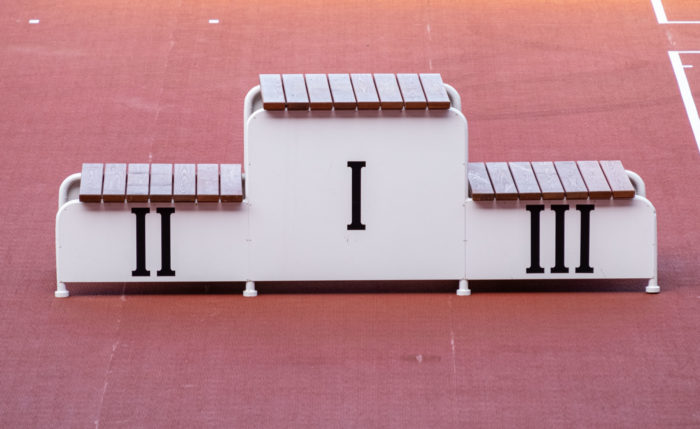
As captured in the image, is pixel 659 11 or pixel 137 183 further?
pixel 659 11

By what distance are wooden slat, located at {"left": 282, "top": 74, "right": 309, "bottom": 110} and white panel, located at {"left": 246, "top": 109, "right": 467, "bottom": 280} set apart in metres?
0.08

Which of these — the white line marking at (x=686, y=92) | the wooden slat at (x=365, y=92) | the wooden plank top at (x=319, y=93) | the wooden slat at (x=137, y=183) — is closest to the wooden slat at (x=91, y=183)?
the wooden slat at (x=137, y=183)

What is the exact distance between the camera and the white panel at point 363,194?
860cm

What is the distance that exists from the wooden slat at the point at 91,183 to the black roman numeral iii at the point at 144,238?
227mm

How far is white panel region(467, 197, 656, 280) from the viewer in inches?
343

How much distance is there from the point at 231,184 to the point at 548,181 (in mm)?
1856

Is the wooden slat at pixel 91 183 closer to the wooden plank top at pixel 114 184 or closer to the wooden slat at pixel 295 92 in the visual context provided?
the wooden plank top at pixel 114 184

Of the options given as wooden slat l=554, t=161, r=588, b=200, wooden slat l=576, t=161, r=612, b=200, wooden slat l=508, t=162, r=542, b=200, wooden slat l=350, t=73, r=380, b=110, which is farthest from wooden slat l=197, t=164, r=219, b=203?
wooden slat l=576, t=161, r=612, b=200

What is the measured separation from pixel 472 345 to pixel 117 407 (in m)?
1.96

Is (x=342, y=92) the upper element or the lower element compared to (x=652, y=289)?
upper

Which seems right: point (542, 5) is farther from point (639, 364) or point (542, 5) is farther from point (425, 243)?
point (639, 364)

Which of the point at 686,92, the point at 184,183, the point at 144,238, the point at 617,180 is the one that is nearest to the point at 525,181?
the point at 617,180

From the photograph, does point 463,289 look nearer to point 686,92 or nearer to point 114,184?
point 114,184

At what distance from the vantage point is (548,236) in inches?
343
